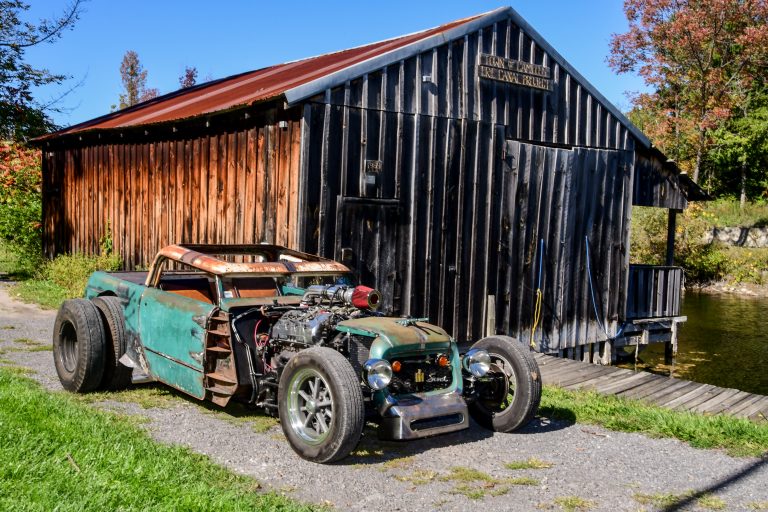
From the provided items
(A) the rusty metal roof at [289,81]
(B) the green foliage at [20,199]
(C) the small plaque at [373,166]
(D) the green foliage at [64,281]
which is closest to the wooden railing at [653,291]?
(A) the rusty metal roof at [289,81]

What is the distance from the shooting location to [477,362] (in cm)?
661

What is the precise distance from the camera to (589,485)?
5.62m

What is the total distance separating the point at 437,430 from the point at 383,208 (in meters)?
5.70

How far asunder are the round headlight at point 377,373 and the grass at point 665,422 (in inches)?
107

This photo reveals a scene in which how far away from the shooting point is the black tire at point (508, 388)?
21.9ft

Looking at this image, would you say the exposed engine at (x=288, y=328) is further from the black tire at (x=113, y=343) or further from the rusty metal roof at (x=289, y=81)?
the rusty metal roof at (x=289, y=81)

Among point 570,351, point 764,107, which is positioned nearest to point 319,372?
point 570,351

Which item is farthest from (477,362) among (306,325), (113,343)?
(113,343)

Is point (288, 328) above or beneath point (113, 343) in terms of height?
above

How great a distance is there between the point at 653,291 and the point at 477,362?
10907mm

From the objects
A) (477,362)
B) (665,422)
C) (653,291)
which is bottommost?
(665,422)

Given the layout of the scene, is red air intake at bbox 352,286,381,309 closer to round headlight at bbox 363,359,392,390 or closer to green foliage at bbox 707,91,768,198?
round headlight at bbox 363,359,392,390

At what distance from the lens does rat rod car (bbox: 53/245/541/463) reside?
5.75 metres

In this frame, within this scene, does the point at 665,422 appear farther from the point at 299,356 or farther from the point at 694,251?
the point at 694,251
